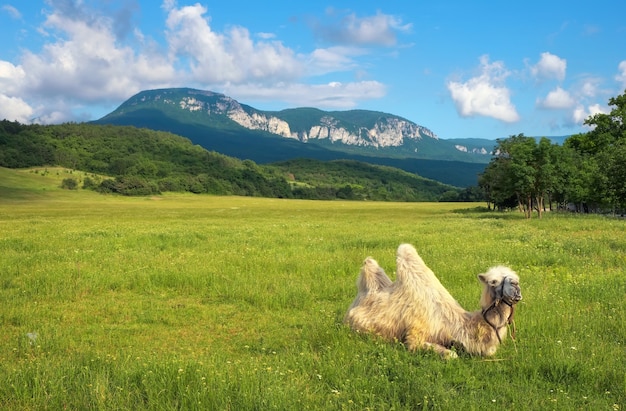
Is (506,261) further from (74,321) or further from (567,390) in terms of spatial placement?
(74,321)

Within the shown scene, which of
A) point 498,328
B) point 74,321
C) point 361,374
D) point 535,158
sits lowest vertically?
point 74,321

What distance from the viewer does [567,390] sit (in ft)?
18.4

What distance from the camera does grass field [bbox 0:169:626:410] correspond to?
5.37m

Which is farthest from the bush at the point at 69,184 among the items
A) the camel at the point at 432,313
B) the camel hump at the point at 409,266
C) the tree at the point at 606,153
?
the camel hump at the point at 409,266

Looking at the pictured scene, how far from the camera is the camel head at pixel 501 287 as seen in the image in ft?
19.3

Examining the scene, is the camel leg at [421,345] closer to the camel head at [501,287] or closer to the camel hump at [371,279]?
the camel head at [501,287]

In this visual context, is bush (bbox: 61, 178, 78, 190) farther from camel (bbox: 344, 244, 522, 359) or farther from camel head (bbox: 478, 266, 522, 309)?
camel head (bbox: 478, 266, 522, 309)

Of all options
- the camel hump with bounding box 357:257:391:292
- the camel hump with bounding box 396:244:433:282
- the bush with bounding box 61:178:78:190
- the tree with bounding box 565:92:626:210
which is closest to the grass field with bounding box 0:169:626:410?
the camel hump with bounding box 357:257:391:292

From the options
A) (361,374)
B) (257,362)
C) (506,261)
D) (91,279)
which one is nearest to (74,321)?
(91,279)

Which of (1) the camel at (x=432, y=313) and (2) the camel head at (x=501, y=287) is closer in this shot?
(2) the camel head at (x=501, y=287)

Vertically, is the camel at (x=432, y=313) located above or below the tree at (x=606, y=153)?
below

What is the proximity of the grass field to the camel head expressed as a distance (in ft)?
3.12

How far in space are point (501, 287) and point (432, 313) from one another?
122 centimetres

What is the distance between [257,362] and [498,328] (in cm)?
364
